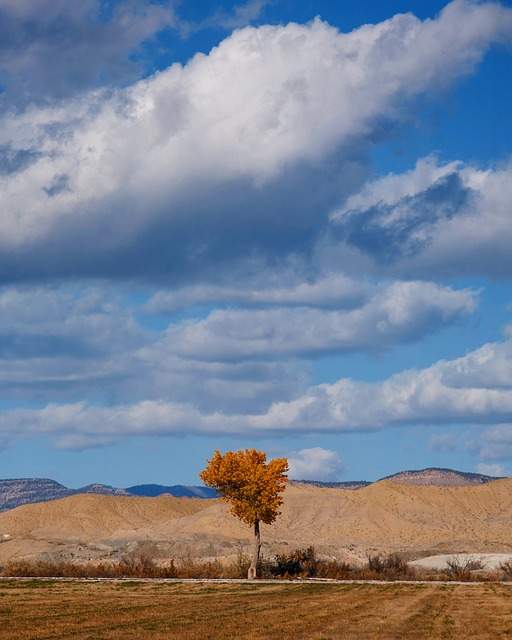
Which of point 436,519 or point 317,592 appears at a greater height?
point 436,519

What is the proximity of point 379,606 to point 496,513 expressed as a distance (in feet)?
359

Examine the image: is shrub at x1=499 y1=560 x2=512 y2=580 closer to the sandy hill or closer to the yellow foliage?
the yellow foliage

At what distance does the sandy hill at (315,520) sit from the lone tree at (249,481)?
33.4 metres

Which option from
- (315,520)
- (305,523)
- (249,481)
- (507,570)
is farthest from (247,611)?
(315,520)

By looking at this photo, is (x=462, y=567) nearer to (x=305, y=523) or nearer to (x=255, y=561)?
(x=255, y=561)

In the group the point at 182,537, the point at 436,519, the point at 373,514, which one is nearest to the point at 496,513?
the point at 436,519

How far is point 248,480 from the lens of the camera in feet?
206

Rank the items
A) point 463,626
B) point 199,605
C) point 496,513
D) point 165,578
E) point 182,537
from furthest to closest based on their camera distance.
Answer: point 496,513
point 182,537
point 165,578
point 199,605
point 463,626

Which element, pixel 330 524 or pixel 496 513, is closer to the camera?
pixel 330 524

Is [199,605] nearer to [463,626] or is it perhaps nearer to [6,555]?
[463,626]

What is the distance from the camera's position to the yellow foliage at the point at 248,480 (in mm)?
62875

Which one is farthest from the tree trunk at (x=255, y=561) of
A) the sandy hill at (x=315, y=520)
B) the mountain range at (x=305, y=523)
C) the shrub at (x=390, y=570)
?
the sandy hill at (x=315, y=520)

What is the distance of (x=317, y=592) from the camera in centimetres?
4794

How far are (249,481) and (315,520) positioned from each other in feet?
253
